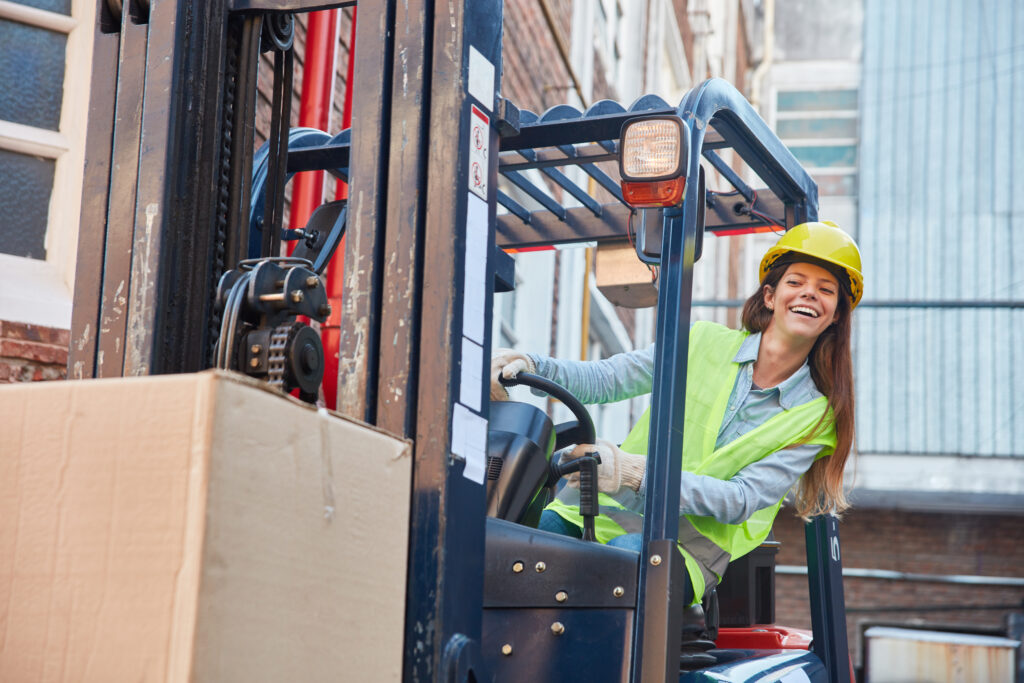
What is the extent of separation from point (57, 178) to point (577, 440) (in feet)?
6.95

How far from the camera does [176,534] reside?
4.83 feet

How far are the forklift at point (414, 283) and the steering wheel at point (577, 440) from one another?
0.02 m

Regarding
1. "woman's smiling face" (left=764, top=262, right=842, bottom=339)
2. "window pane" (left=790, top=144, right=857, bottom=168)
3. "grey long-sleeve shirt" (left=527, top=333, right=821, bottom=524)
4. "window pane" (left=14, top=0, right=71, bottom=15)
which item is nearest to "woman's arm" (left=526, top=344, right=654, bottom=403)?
"grey long-sleeve shirt" (left=527, top=333, right=821, bottom=524)

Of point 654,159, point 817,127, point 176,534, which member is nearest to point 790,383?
point 654,159

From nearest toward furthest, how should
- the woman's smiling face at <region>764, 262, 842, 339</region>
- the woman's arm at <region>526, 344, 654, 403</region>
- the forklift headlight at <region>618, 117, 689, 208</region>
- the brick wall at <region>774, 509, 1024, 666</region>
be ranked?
the forklift headlight at <region>618, 117, 689, 208</region> < the woman's smiling face at <region>764, 262, 842, 339</region> < the woman's arm at <region>526, 344, 654, 403</region> < the brick wall at <region>774, 509, 1024, 666</region>

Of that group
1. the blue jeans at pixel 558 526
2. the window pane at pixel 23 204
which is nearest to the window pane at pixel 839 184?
the window pane at pixel 23 204

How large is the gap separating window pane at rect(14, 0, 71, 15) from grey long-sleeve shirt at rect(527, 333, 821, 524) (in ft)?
7.30

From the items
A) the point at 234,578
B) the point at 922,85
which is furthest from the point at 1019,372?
the point at 234,578

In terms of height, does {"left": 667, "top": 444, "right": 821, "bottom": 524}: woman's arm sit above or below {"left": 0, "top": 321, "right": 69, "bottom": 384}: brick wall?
below

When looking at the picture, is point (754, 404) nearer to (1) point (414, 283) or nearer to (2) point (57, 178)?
(1) point (414, 283)

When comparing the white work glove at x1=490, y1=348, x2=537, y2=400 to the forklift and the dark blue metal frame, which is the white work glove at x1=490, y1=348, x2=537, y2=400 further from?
the dark blue metal frame

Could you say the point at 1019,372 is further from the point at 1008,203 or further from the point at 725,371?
the point at 725,371

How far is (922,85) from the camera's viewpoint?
19812 millimetres

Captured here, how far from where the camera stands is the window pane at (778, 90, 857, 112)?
68.5 feet
